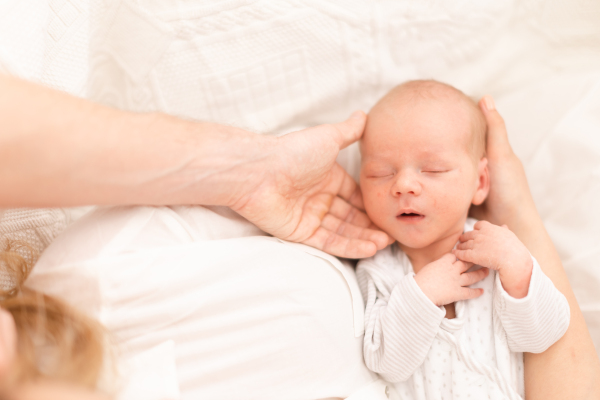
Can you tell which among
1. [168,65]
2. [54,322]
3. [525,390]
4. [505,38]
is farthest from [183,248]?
[505,38]

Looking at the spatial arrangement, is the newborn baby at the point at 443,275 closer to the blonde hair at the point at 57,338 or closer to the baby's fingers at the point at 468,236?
the baby's fingers at the point at 468,236

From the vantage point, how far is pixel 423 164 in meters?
1.19

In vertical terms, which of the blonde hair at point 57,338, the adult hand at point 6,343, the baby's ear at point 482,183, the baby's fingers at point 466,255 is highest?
the adult hand at point 6,343

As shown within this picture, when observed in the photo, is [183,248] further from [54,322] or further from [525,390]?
[525,390]

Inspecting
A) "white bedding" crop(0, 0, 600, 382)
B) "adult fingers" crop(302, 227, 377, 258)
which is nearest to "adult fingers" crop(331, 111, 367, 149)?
"white bedding" crop(0, 0, 600, 382)

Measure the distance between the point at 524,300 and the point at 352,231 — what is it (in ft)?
1.59

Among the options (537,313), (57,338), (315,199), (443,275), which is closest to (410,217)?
(443,275)

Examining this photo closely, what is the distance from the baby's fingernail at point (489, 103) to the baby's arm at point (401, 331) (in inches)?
24.3

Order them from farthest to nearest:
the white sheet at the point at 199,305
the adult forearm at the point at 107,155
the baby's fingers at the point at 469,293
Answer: the baby's fingers at the point at 469,293
the white sheet at the point at 199,305
the adult forearm at the point at 107,155

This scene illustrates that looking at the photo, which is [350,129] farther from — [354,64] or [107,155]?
[107,155]

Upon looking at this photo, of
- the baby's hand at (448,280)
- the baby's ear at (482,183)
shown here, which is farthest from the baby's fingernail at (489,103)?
the baby's hand at (448,280)

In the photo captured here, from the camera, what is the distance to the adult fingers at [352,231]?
49.2 inches

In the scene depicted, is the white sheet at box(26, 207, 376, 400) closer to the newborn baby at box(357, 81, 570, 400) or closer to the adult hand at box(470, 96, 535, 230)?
the newborn baby at box(357, 81, 570, 400)

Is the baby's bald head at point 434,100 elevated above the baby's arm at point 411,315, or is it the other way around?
the baby's bald head at point 434,100
